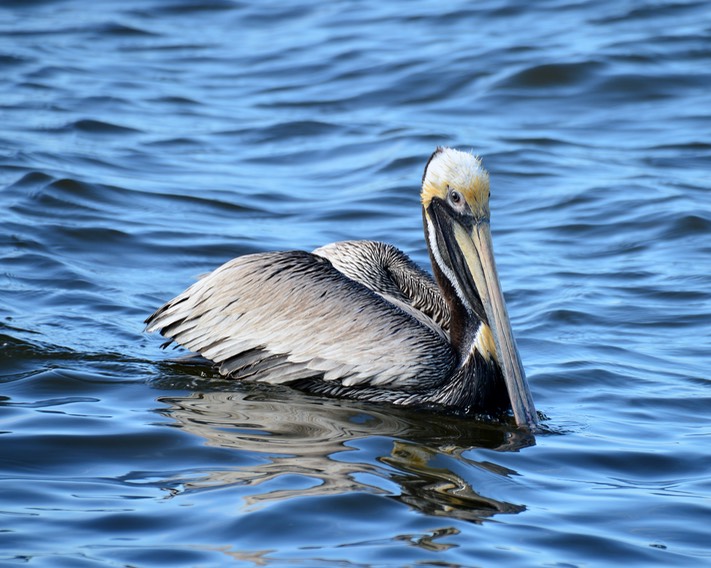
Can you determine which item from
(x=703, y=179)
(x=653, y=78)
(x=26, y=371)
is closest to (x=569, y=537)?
(x=26, y=371)

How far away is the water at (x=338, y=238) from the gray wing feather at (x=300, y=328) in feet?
0.56

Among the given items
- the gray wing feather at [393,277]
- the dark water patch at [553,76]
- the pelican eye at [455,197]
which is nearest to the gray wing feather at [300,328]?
the gray wing feather at [393,277]

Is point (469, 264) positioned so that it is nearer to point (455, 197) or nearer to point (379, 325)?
point (455, 197)

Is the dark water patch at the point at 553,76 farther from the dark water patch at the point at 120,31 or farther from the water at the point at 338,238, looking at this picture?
the dark water patch at the point at 120,31

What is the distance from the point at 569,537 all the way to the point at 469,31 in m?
11.0

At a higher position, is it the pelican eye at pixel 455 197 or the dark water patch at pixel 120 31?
the dark water patch at pixel 120 31

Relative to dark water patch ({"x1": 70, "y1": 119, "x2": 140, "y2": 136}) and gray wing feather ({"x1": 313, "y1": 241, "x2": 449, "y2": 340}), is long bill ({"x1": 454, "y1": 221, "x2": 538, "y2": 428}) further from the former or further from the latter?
dark water patch ({"x1": 70, "y1": 119, "x2": 140, "y2": 136})

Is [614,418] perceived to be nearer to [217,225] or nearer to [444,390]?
[444,390]

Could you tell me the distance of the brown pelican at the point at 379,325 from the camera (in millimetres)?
6129

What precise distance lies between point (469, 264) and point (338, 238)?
3.29 meters

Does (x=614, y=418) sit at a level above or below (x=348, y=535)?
above

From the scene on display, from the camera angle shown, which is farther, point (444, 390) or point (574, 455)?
point (444, 390)

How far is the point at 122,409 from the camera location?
235 inches

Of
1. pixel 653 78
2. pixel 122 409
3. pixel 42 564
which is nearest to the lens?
pixel 42 564
